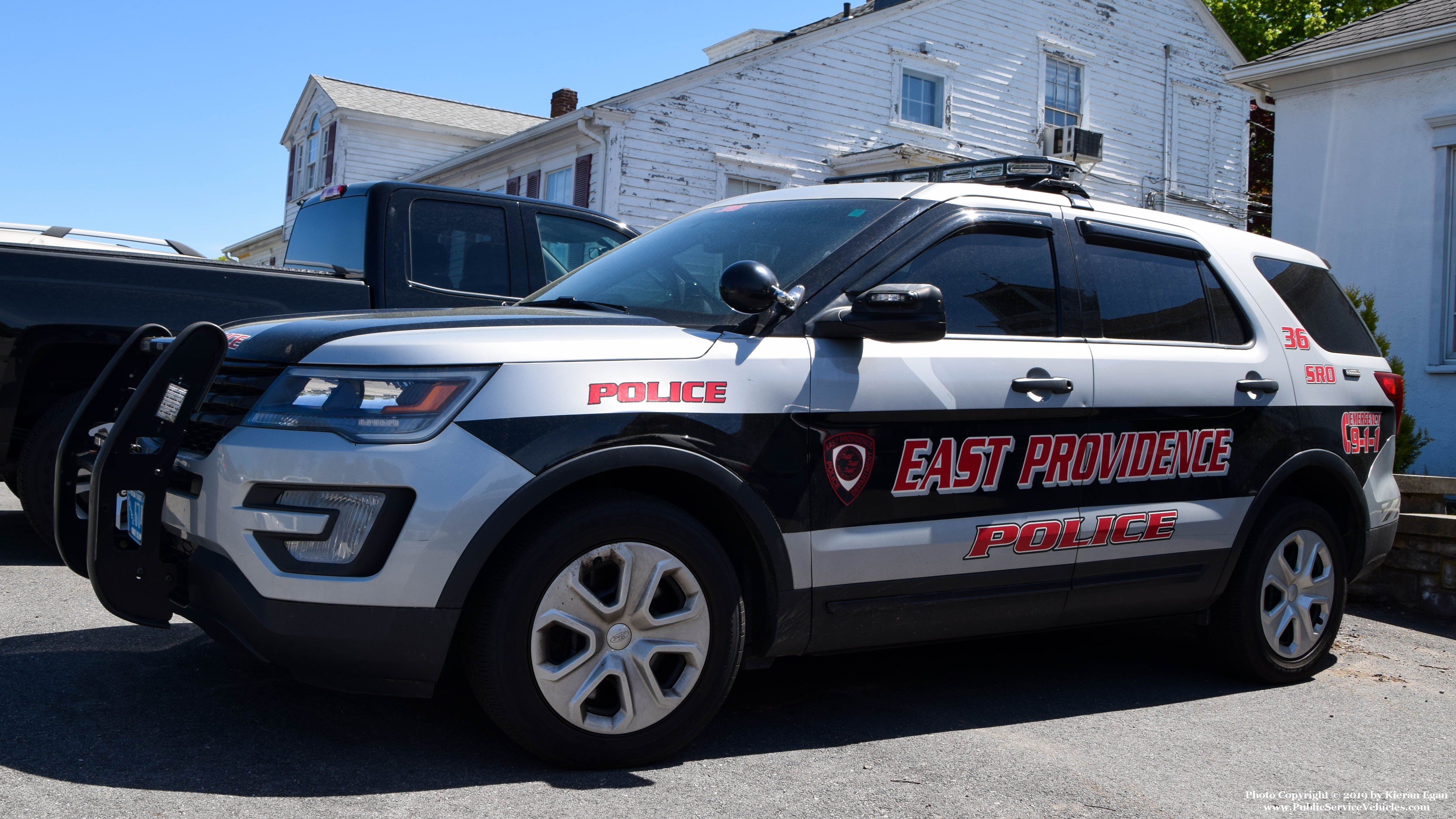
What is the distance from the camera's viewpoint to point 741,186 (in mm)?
20172

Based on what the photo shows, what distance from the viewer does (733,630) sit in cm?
347

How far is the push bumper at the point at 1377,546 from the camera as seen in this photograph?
17.1 feet

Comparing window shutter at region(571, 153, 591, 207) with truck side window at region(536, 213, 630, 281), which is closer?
truck side window at region(536, 213, 630, 281)

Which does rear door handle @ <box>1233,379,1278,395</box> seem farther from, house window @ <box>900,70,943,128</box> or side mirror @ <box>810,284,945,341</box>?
house window @ <box>900,70,943,128</box>

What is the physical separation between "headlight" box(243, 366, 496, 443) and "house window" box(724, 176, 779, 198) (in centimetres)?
1693

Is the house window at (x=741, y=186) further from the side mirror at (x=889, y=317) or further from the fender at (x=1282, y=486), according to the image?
the side mirror at (x=889, y=317)

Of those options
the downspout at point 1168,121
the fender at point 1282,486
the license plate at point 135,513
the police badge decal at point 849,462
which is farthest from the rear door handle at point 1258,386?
the downspout at point 1168,121

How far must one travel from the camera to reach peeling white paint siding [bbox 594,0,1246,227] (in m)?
19.2

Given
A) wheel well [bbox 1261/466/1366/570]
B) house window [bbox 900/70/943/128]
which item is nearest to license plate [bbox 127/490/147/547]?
wheel well [bbox 1261/466/1366/570]

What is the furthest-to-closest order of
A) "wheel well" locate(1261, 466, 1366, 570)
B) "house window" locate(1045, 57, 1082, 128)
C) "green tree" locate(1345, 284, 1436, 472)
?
1. "house window" locate(1045, 57, 1082, 128)
2. "green tree" locate(1345, 284, 1436, 472)
3. "wheel well" locate(1261, 466, 1366, 570)

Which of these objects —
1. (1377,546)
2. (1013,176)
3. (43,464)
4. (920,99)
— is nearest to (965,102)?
(920,99)

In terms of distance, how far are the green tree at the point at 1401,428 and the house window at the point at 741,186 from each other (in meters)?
11.5

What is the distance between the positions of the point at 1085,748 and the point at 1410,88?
9265 millimetres

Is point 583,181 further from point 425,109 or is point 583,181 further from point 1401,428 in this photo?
point 1401,428
